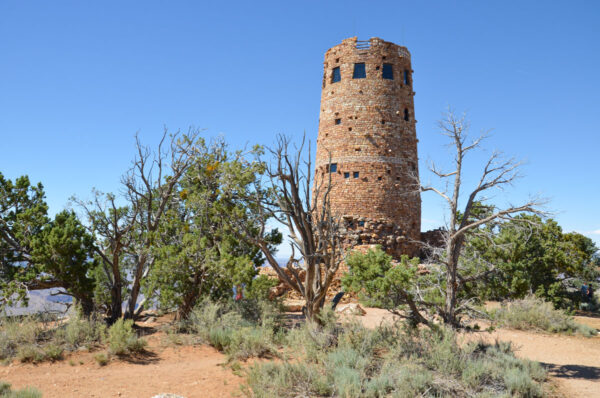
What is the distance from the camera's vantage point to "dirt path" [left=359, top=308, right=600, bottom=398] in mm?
9383

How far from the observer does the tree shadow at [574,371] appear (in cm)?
1011

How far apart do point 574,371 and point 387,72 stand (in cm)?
1961

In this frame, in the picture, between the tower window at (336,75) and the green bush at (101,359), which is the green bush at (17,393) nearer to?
the green bush at (101,359)

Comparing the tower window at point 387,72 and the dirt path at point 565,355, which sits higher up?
the tower window at point 387,72

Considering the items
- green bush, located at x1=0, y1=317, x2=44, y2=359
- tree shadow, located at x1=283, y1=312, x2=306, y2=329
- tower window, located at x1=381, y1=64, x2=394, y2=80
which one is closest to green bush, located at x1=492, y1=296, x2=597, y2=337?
tree shadow, located at x1=283, y1=312, x2=306, y2=329

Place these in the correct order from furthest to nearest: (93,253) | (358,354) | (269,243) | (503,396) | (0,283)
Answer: (269,243) < (93,253) < (0,283) < (358,354) < (503,396)

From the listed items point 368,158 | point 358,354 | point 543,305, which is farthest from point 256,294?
point 368,158

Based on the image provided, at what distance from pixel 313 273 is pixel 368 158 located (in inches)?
585

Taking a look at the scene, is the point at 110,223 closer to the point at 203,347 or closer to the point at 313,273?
the point at 203,347

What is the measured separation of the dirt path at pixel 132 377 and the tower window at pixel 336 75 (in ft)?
65.1

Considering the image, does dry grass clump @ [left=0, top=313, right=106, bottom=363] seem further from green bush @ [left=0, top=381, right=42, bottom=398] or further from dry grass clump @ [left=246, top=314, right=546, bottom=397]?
dry grass clump @ [left=246, top=314, right=546, bottom=397]

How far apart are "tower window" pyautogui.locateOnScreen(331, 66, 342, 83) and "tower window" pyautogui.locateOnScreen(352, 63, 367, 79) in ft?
3.25

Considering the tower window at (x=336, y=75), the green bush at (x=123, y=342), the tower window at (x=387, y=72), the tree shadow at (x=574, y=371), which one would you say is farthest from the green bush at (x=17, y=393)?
the tower window at (x=387, y=72)

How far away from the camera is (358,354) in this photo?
9.46 m
